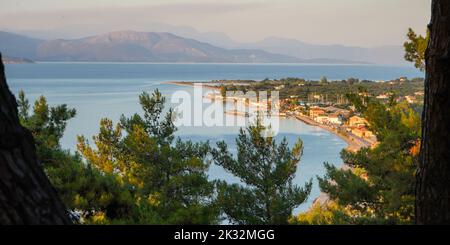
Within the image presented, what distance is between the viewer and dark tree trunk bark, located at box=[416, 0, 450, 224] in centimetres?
169

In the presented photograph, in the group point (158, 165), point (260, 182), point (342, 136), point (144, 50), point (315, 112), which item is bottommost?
point (342, 136)

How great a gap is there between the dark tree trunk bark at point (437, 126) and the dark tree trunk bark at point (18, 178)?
4.29ft

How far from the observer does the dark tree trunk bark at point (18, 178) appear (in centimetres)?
101

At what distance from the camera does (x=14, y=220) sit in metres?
A: 1.01

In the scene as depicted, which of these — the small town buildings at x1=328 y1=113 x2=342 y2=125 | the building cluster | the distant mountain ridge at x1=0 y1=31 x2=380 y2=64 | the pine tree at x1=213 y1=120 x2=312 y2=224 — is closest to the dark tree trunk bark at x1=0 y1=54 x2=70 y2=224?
the pine tree at x1=213 y1=120 x2=312 y2=224

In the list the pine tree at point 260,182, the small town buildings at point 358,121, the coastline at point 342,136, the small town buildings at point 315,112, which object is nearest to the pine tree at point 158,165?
the pine tree at point 260,182

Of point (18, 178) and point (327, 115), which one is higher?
point (18, 178)

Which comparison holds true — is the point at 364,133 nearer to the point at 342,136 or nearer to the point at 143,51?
the point at 342,136

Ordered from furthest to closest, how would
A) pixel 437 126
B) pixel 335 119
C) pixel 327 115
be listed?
pixel 327 115 → pixel 335 119 → pixel 437 126

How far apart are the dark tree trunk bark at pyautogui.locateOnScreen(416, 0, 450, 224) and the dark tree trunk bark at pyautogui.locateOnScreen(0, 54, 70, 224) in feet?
4.29

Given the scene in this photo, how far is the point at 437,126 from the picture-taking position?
172 centimetres

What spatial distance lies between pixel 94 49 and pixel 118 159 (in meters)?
107

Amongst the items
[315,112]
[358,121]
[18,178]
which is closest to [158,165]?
[18,178]

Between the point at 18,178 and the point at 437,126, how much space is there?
1393mm
